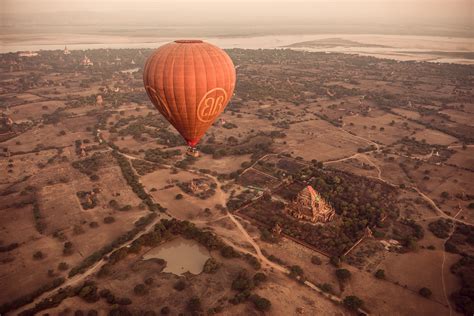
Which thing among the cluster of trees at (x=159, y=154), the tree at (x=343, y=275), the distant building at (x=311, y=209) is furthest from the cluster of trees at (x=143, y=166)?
the tree at (x=343, y=275)

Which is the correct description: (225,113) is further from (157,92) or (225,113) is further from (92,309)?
(92,309)

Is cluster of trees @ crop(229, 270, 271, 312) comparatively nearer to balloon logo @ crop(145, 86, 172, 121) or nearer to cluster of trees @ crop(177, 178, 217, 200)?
cluster of trees @ crop(177, 178, 217, 200)

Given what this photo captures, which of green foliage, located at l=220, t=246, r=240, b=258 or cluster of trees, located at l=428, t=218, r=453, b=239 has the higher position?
green foliage, located at l=220, t=246, r=240, b=258

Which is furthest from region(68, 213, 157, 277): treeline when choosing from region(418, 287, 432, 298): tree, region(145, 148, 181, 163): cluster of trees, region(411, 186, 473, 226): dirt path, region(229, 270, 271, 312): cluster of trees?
region(411, 186, 473, 226): dirt path

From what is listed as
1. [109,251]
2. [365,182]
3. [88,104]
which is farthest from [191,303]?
[88,104]

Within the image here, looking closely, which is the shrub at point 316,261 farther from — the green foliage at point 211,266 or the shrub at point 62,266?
the shrub at point 62,266

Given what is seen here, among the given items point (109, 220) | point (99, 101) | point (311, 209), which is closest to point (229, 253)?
point (311, 209)
